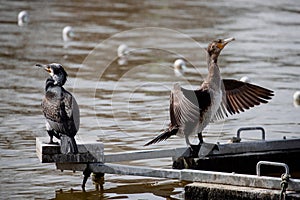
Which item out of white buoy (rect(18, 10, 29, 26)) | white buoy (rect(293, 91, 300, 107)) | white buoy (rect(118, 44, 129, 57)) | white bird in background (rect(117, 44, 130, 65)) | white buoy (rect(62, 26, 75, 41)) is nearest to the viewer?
white buoy (rect(293, 91, 300, 107))

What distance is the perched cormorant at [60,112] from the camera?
7.00 m

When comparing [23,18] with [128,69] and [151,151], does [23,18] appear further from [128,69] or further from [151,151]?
[151,151]

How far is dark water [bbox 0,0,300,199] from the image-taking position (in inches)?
316

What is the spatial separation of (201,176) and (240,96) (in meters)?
1.36

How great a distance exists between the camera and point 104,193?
7.40m

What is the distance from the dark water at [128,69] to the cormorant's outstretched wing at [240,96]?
0.84 m

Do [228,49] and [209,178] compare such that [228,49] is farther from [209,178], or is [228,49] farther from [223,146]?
[209,178]

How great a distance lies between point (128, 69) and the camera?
13055 millimetres

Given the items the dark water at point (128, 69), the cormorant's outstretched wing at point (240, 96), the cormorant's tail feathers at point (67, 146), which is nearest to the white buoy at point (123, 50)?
the dark water at point (128, 69)

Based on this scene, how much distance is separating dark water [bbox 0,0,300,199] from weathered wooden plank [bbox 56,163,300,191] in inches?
10.5

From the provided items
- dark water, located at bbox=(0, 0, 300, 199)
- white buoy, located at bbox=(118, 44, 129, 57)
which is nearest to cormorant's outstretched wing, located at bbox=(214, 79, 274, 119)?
dark water, located at bbox=(0, 0, 300, 199)

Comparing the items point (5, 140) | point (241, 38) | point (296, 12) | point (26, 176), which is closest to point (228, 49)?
point (241, 38)

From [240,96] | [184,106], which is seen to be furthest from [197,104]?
[240,96]

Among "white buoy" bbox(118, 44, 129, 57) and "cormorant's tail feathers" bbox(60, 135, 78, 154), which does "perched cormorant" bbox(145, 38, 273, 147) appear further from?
→ "white buoy" bbox(118, 44, 129, 57)
